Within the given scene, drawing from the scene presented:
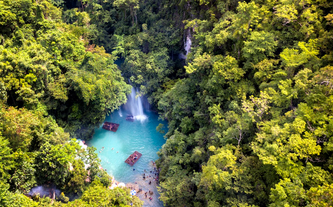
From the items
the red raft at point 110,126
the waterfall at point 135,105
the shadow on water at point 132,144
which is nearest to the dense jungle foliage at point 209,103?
the shadow on water at point 132,144

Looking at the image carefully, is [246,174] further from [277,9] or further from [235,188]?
[277,9]

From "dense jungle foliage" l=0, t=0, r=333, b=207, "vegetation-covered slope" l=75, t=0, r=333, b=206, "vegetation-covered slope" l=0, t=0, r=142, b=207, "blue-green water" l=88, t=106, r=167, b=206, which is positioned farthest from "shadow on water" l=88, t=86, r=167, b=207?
"vegetation-covered slope" l=0, t=0, r=142, b=207

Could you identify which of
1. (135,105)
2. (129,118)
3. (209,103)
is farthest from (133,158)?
(209,103)

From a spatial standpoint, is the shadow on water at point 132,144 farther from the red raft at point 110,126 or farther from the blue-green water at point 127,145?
the red raft at point 110,126

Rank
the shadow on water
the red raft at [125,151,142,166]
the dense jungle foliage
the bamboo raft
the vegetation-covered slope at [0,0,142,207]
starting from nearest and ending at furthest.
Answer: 1. the dense jungle foliage
2. the vegetation-covered slope at [0,0,142,207]
3. the shadow on water
4. the red raft at [125,151,142,166]
5. the bamboo raft

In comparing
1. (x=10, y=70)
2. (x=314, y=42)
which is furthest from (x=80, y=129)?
(x=314, y=42)

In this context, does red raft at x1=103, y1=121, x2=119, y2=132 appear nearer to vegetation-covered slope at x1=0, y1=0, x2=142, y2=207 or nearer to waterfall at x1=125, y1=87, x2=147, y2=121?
vegetation-covered slope at x1=0, y1=0, x2=142, y2=207
